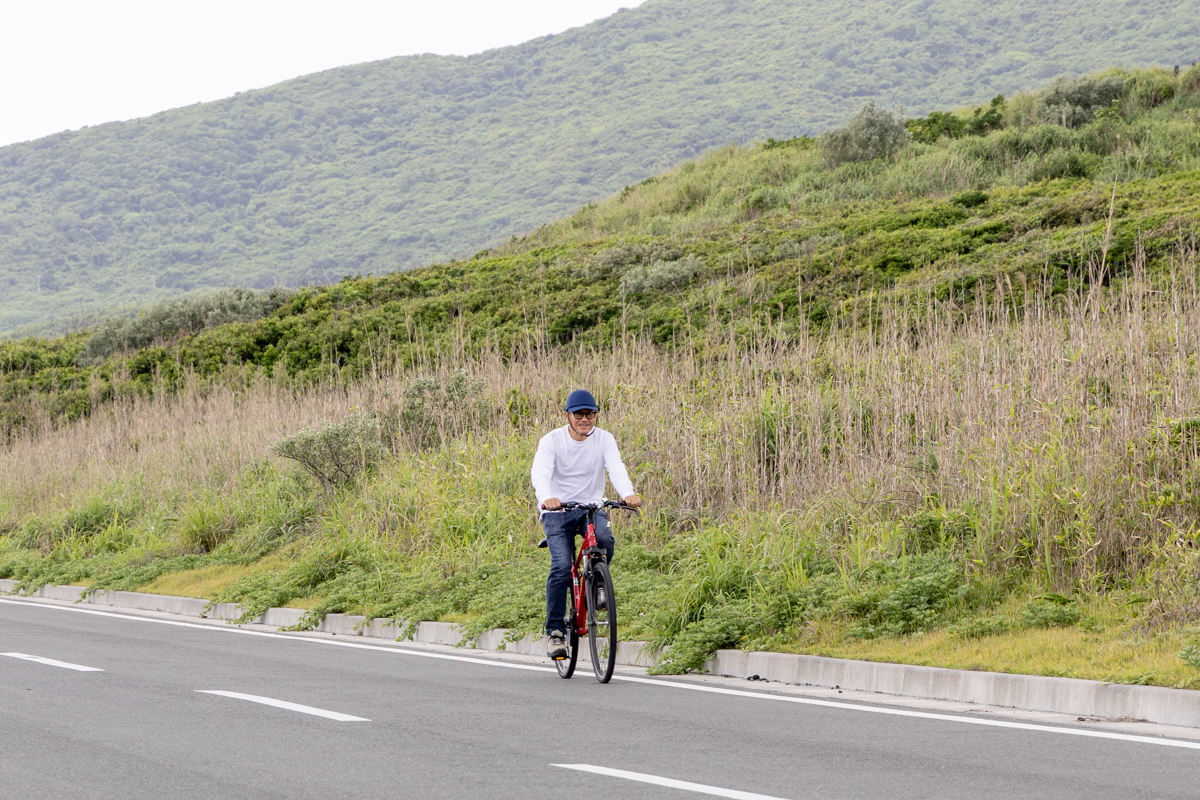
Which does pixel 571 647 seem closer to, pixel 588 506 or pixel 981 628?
pixel 588 506

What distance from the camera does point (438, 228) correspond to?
436 feet

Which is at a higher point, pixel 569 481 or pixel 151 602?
pixel 569 481

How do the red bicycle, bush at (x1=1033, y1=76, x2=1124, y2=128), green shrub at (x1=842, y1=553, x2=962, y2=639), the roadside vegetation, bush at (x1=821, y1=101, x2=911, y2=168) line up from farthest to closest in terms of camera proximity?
1. bush at (x1=821, y1=101, x2=911, y2=168)
2. bush at (x1=1033, y1=76, x2=1124, y2=128)
3. the roadside vegetation
4. green shrub at (x1=842, y1=553, x2=962, y2=639)
5. the red bicycle

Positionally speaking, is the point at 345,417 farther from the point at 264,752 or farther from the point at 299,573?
the point at 264,752

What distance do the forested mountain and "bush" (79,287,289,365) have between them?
55.3 meters

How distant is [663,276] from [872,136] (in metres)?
15.3

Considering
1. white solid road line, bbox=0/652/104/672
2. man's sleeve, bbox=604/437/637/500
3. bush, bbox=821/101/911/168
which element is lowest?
white solid road line, bbox=0/652/104/672

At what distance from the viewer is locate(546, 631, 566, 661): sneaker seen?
10.6 metres

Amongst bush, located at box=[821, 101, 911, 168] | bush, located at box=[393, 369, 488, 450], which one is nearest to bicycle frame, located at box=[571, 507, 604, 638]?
bush, located at box=[393, 369, 488, 450]

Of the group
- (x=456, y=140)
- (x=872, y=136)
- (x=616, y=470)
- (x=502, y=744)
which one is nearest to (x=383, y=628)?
(x=616, y=470)

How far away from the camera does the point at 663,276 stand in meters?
34.2

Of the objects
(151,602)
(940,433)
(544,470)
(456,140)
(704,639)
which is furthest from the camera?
(456,140)

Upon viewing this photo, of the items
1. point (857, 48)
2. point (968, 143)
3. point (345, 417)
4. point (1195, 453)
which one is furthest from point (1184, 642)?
point (857, 48)

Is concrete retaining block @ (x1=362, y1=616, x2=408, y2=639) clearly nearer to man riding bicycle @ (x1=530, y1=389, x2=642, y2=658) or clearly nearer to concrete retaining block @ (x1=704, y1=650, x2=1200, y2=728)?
man riding bicycle @ (x1=530, y1=389, x2=642, y2=658)
